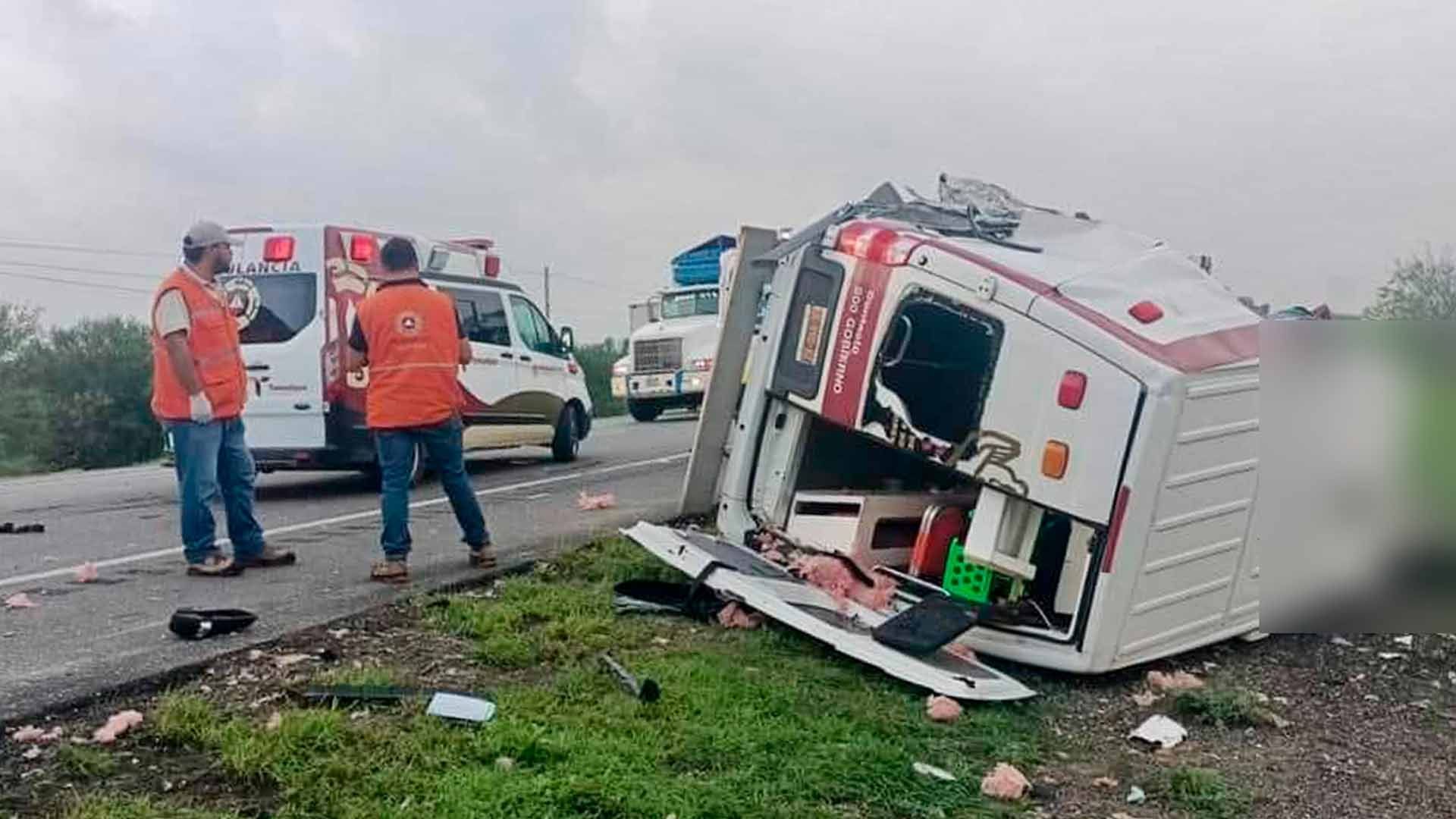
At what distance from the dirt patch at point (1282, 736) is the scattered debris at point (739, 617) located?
4.44 feet

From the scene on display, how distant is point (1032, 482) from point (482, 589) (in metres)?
2.94

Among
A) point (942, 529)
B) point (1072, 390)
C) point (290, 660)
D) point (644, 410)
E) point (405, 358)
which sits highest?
point (1072, 390)

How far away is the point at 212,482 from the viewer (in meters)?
6.52

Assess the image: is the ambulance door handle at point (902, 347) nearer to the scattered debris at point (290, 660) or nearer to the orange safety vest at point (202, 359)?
the scattered debris at point (290, 660)

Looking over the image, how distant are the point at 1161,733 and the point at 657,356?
59.9 feet

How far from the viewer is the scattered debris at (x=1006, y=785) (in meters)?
3.75

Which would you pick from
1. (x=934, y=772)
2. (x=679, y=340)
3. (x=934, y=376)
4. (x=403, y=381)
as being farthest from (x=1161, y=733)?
(x=679, y=340)

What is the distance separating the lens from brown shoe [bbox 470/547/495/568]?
22.6 ft

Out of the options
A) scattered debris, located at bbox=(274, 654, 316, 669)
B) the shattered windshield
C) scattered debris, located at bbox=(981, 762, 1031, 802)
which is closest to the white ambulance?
scattered debris, located at bbox=(274, 654, 316, 669)

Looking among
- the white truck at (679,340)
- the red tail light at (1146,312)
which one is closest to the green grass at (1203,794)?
the red tail light at (1146,312)

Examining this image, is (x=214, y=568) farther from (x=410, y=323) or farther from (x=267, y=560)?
(x=410, y=323)

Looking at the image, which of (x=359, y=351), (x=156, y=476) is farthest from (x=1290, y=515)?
(x=156, y=476)

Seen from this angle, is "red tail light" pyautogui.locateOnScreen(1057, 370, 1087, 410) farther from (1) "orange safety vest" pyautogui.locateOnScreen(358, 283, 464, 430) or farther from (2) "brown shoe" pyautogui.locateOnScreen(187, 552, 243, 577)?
(2) "brown shoe" pyautogui.locateOnScreen(187, 552, 243, 577)

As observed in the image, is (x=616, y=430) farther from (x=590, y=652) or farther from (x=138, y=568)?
(x=590, y=652)
